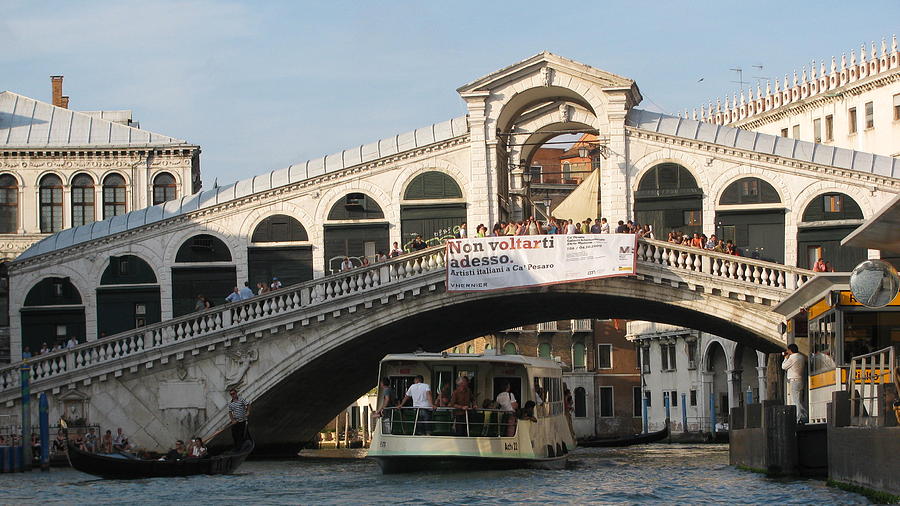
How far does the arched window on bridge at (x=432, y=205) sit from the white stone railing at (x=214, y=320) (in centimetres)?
266

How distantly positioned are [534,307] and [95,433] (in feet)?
36.1

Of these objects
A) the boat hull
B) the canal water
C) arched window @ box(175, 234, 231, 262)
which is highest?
arched window @ box(175, 234, 231, 262)

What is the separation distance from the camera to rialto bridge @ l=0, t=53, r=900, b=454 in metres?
36.4

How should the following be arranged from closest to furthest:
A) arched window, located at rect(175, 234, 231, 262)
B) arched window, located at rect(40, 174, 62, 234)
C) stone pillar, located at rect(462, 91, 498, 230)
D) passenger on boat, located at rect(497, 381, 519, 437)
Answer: passenger on boat, located at rect(497, 381, 519, 437) < stone pillar, located at rect(462, 91, 498, 230) < arched window, located at rect(175, 234, 231, 262) < arched window, located at rect(40, 174, 62, 234)

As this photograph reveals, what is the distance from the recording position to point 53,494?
26578mm

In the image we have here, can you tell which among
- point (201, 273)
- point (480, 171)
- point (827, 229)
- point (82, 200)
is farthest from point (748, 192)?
point (82, 200)

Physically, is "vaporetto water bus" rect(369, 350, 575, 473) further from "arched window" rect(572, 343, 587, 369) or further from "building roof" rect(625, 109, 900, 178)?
"arched window" rect(572, 343, 587, 369)

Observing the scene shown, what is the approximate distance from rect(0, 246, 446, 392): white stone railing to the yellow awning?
7.21 meters

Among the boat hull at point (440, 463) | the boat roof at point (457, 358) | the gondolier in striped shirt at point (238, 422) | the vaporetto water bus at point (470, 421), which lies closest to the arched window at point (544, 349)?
the gondolier in striped shirt at point (238, 422)

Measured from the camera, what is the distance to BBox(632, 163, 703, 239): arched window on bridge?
38.0 m

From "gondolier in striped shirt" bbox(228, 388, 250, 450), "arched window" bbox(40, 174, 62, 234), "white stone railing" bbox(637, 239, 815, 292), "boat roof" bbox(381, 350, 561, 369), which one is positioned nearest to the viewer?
"boat roof" bbox(381, 350, 561, 369)

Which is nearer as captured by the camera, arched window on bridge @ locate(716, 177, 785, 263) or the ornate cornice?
the ornate cornice

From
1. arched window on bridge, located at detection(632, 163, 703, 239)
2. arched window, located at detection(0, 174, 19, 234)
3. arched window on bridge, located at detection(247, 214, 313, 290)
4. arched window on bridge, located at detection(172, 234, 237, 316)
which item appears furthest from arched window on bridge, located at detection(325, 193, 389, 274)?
arched window, located at detection(0, 174, 19, 234)

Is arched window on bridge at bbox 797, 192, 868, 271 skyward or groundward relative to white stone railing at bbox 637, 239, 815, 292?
skyward
